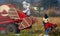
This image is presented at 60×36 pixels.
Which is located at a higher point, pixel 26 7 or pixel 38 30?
pixel 26 7

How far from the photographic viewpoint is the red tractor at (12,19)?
2.54 m

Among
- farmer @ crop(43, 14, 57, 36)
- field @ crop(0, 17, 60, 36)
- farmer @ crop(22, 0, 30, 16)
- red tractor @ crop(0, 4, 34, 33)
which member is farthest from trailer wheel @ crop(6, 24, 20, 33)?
farmer @ crop(43, 14, 57, 36)

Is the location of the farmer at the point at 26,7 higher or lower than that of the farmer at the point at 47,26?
higher

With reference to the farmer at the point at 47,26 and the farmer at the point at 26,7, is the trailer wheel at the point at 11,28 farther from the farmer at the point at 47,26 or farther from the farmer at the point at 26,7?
the farmer at the point at 47,26

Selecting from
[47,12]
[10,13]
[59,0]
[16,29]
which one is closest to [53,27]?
[47,12]

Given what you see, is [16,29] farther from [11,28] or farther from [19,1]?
[19,1]

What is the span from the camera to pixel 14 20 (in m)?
2.55

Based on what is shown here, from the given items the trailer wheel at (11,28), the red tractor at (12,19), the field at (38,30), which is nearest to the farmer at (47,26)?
the field at (38,30)

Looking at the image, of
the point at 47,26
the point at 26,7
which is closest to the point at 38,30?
the point at 47,26

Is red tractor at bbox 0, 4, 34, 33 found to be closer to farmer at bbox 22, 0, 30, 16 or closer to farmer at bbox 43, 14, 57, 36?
farmer at bbox 22, 0, 30, 16

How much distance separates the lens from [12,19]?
2551 millimetres

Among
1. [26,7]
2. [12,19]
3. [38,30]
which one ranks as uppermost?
[26,7]

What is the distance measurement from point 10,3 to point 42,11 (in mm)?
617

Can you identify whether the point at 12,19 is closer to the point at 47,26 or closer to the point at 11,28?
the point at 11,28
